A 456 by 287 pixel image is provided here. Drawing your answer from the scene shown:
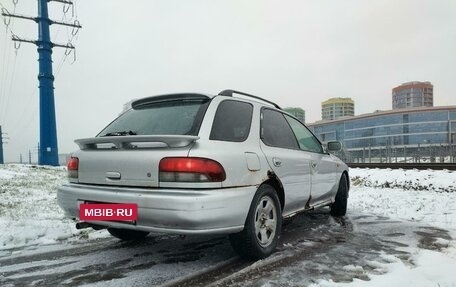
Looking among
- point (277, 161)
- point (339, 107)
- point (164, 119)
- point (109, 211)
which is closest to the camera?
point (109, 211)

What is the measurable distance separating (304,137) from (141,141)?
2642 millimetres

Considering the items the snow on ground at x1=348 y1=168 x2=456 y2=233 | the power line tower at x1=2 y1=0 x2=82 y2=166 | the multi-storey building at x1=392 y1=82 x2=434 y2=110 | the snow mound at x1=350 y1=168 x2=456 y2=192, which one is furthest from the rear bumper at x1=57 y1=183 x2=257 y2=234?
the multi-storey building at x1=392 y1=82 x2=434 y2=110

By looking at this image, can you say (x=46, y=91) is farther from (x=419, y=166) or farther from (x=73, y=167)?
(x=73, y=167)

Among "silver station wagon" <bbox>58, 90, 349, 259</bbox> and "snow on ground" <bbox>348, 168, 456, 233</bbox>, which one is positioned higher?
"silver station wagon" <bbox>58, 90, 349, 259</bbox>

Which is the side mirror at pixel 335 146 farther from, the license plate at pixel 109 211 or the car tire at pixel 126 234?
the license plate at pixel 109 211

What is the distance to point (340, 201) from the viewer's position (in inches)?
249

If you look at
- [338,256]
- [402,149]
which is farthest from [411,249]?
[402,149]

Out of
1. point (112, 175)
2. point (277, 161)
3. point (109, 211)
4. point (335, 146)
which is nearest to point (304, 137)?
point (335, 146)

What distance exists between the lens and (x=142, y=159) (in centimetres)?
328

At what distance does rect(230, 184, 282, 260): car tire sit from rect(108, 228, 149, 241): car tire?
159 centimetres

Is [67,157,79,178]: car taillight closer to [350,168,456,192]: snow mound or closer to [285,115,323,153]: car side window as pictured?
[285,115,323,153]: car side window

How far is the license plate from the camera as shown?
10.5ft

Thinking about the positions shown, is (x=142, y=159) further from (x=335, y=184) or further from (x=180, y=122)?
(x=335, y=184)

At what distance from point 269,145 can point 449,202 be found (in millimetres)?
5481
